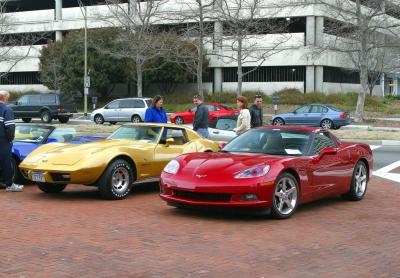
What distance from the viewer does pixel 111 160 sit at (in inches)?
371

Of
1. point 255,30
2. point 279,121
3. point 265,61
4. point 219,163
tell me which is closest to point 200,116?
point 219,163

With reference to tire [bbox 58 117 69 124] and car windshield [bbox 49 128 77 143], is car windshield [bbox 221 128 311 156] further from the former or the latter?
tire [bbox 58 117 69 124]

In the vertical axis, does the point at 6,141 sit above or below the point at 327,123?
above

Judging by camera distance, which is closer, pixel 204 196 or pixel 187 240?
pixel 187 240

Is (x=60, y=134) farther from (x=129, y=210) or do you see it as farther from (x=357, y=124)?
(x=357, y=124)

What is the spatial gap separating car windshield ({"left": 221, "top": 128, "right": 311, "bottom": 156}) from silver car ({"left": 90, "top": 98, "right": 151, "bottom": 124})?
964 inches

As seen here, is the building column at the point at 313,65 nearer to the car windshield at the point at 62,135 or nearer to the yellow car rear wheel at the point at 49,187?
the car windshield at the point at 62,135

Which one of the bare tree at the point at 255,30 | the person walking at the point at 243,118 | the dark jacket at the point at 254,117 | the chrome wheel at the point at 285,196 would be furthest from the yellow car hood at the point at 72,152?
the bare tree at the point at 255,30

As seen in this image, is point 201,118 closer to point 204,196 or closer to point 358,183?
point 358,183

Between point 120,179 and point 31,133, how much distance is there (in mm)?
Result: 2875

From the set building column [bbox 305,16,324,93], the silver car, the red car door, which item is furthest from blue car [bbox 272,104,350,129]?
the red car door

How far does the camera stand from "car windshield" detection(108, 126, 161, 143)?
10391 mm

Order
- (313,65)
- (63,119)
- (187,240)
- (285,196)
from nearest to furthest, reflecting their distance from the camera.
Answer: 1. (187,240)
2. (285,196)
3. (63,119)
4. (313,65)

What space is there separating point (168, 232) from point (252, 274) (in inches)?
75.3
